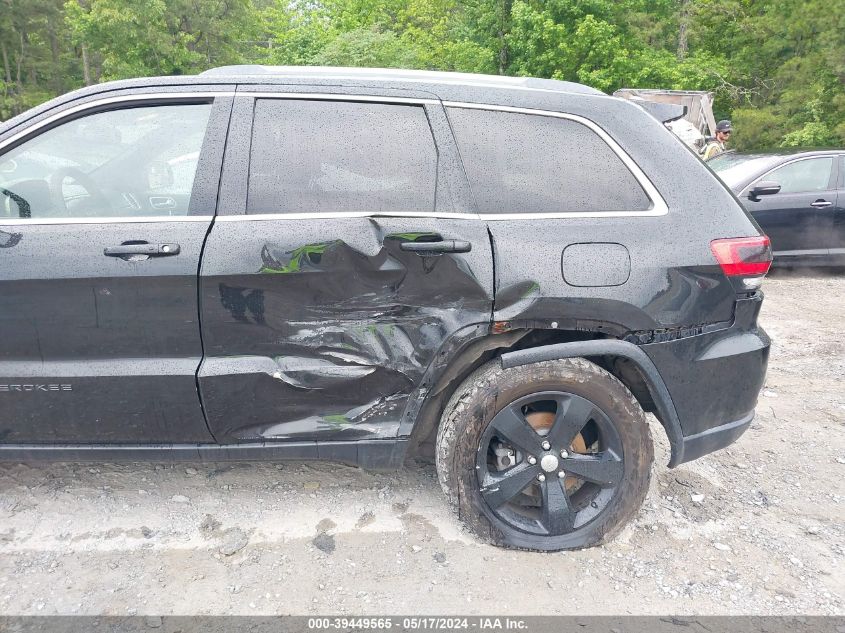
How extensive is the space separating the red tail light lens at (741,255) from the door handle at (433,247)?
3.40ft

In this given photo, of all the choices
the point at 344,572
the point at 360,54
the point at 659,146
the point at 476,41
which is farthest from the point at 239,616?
the point at 476,41

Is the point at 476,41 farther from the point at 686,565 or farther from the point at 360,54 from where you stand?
the point at 686,565

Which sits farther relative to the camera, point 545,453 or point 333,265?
point 545,453

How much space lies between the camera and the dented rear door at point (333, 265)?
2377mm

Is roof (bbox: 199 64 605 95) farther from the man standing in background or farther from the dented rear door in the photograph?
the man standing in background

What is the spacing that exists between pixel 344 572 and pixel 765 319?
5.06 m

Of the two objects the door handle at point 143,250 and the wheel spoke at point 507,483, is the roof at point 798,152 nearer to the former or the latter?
the wheel spoke at point 507,483

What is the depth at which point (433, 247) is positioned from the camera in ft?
7.79

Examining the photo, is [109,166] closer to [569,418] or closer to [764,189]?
[569,418]

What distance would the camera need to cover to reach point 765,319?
5.89 m

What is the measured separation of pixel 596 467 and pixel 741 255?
105 centimetres

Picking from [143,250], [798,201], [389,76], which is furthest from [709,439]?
[798,201]

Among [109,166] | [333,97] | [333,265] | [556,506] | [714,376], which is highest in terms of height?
[333,97]

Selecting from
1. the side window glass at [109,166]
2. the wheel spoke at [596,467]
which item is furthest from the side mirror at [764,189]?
the side window glass at [109,166]
